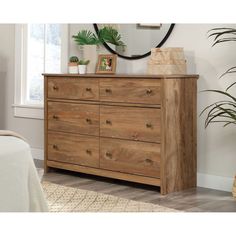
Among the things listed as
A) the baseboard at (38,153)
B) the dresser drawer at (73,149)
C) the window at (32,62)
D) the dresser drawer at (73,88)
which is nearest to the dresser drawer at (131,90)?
the dresser drawer at (73,88)

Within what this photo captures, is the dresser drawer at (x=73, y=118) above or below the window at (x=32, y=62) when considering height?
below

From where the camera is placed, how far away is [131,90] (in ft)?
12.0

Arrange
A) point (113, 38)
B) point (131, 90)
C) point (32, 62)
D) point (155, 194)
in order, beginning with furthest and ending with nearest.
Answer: point (32, 62) → point (113, 38) → point (131, 90) → point (155, 194)

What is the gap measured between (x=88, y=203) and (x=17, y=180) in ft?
4.14

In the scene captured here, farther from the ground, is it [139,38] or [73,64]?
[139,38]

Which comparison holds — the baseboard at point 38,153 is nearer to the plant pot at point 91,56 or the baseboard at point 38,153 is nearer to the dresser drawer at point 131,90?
the plant pot at point 91,56

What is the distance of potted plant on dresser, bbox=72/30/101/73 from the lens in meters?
4.36

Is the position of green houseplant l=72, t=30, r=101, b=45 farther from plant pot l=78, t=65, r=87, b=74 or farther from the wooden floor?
the wooden floor

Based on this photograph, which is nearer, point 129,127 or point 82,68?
point 129,127

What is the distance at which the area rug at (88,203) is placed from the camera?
3045 mm

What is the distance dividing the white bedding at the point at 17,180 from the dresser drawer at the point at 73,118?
5.75ft

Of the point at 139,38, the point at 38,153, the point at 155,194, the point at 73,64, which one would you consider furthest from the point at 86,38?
the point at 155,194

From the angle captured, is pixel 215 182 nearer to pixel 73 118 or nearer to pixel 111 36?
pixel 73 118

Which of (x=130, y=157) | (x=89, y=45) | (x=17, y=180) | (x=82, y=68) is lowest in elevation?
(x=130, y=157)
